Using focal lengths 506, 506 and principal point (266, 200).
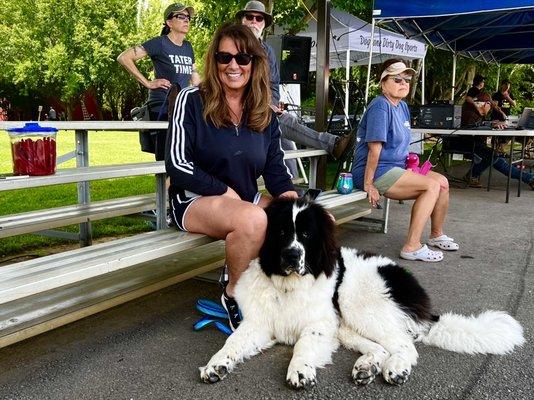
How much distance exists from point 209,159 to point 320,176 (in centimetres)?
324

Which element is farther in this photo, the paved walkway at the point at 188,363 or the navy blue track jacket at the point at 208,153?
the navy blue track jacket at the point at 208,153

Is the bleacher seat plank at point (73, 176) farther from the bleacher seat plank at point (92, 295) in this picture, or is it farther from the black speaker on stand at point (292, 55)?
the black speaker on stand at point (292, 55)

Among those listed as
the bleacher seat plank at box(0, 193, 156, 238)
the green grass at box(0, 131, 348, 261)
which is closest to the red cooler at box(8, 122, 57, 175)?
the bleacher seat plank at box(0, 193, 156, 238)

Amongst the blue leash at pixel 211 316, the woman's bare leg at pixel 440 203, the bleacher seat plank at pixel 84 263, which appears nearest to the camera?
the bleacher seat plank at pixel 84 263

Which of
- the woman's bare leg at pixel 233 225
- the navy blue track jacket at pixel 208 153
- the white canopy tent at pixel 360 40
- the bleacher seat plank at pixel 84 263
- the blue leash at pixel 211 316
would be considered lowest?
the blue leash at pixel 211 316

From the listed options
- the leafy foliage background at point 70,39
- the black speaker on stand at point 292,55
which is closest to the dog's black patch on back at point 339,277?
the black speaker on stand at point 292,55

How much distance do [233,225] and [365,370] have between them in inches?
41.4

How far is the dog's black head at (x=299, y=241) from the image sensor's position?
2.67 meters

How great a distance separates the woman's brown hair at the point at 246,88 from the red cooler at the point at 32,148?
0.98 metres

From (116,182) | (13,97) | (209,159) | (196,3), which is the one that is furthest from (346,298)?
(13,97)

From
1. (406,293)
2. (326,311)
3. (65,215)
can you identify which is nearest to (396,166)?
(406,293)

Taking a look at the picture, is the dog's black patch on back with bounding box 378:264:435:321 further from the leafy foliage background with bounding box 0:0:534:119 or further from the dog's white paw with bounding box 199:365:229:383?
the leafy foliage background with bounding box 0:0:534:119

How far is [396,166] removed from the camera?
475cm

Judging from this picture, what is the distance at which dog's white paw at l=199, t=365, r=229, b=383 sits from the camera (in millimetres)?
2507
